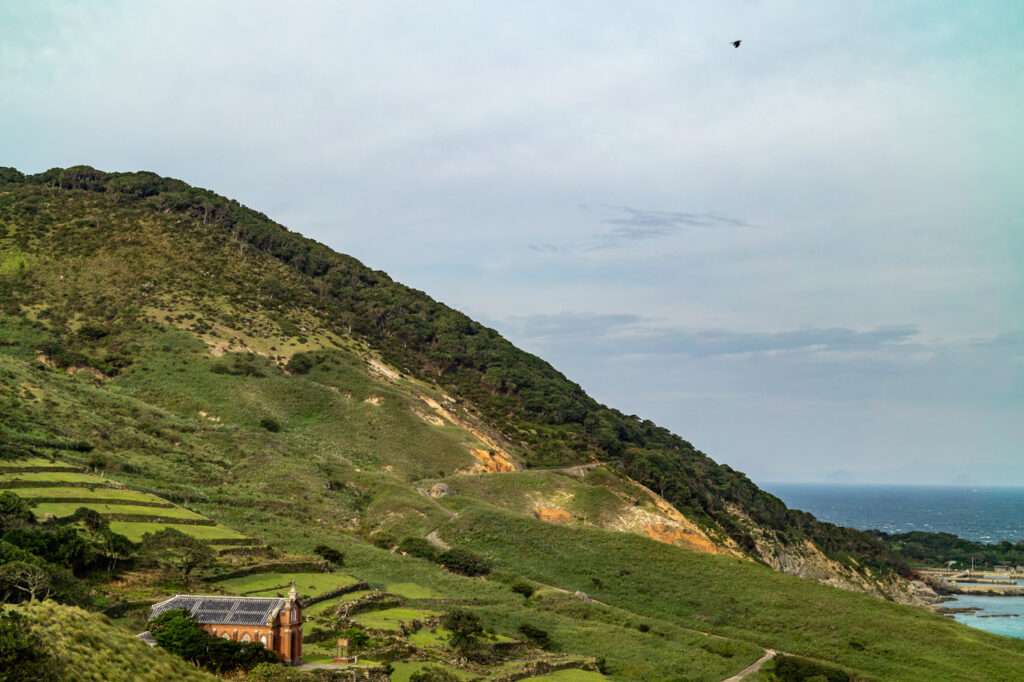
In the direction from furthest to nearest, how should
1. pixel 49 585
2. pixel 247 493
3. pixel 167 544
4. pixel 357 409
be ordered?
pixel 357 409, pixel 247 493, pixel 167 544, pixel 49 585

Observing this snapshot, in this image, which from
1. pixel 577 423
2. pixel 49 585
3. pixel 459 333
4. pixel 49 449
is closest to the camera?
pixel 49 585

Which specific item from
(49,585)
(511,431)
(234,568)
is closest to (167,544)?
(234,568)

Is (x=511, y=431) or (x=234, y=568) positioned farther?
(x=511, y=431)

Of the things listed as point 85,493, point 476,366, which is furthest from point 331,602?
point 476,366

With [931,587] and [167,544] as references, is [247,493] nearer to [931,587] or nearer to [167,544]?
[167,544]

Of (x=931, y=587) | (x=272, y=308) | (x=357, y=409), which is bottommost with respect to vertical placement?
(x=931, y=587)

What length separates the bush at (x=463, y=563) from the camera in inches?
2406

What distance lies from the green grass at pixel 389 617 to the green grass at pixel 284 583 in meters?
3.44

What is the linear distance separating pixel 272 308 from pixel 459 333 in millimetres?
47409

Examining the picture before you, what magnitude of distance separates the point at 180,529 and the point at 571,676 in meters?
26.1

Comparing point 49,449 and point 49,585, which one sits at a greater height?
point 49,449

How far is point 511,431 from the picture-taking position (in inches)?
5005

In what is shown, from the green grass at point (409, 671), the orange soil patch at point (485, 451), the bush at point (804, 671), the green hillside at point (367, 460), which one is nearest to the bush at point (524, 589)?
the green hillside at point (367, 460)

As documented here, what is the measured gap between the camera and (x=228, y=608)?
32469mm
